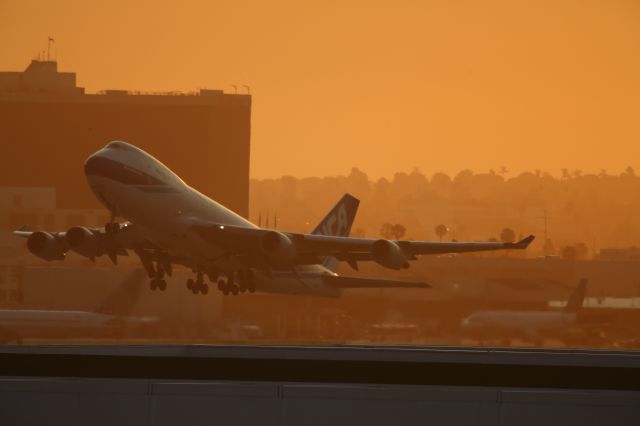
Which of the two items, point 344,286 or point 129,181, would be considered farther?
point 344,286

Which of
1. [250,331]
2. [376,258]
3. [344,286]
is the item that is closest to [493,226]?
[250,331]

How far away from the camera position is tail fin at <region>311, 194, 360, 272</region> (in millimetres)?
84219

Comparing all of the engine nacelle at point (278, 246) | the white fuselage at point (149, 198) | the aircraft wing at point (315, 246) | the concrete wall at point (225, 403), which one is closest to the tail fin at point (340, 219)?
the aircraft wing at point (315, 246)

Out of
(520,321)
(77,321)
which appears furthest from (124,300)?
(520,321)

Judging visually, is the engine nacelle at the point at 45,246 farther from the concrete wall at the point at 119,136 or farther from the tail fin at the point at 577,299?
the concrete wall at the point at 119,136

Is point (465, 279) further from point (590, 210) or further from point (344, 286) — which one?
point (590, 210)

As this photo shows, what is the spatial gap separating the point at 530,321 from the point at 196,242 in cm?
3086

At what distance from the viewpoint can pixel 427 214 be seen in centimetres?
13612

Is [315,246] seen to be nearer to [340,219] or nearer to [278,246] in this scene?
[278,246]

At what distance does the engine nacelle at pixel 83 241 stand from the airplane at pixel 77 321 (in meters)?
9.10

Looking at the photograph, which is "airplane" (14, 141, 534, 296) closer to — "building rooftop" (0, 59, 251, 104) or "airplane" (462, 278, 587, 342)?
"airplane" (462, 278, 587, 342)

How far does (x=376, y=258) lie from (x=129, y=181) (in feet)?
45.1

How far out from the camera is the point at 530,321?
280 ft

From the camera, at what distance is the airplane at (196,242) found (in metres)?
62.3
